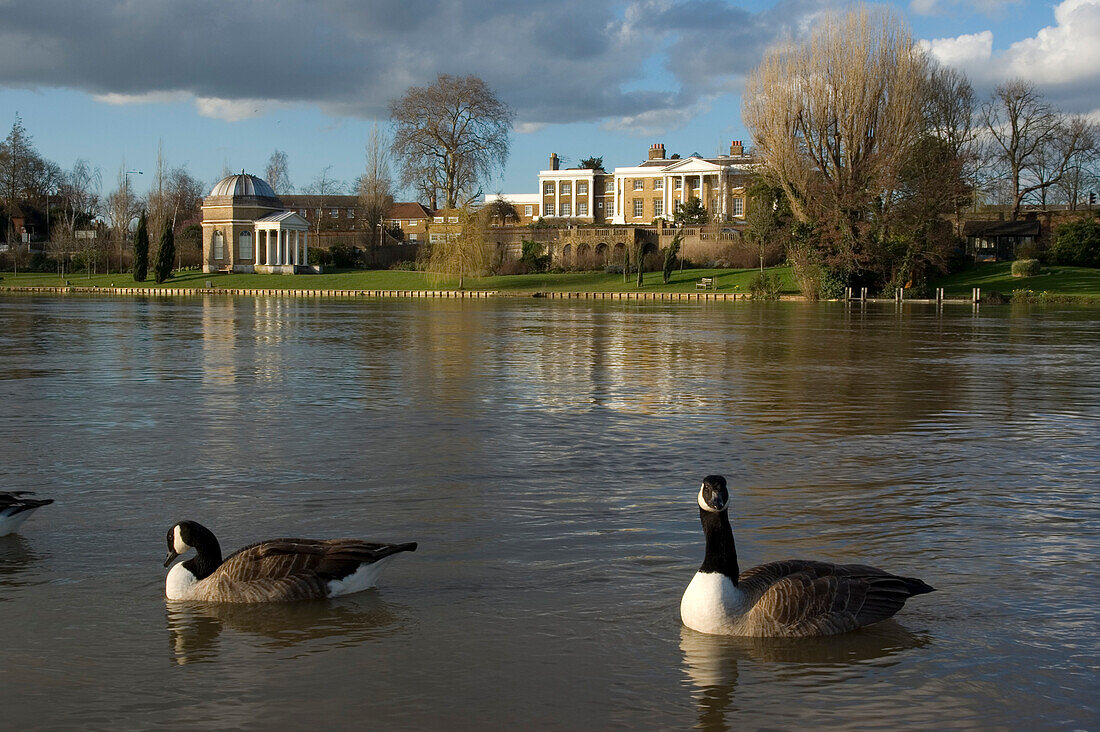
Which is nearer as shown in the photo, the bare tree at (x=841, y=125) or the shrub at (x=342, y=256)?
the bare tree at (x=841, y=125)

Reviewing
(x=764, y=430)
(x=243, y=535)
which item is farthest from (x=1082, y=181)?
(x=243, y=535)

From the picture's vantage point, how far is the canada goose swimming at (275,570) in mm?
6336

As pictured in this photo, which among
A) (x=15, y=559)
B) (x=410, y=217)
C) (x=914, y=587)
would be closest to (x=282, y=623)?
(x=15, y=559)

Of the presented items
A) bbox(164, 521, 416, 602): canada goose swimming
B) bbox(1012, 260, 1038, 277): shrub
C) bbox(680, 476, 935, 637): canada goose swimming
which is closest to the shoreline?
bbox(1012, 260, 1038, 277): shrub

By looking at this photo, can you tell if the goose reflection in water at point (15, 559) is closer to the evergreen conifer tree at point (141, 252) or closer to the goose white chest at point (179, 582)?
the goose white chest at point (179, 582)

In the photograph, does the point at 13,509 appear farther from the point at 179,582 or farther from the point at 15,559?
the point at 179,582

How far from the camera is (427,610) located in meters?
6.30

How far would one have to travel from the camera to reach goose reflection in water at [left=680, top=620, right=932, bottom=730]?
5.22 metres

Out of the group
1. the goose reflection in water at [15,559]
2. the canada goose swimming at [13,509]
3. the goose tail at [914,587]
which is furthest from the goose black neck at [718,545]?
the canada goose swimming at [13,509]

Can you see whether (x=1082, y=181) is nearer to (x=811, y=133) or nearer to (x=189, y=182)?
(x=811, y=133)

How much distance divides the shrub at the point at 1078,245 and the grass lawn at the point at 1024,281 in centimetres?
76

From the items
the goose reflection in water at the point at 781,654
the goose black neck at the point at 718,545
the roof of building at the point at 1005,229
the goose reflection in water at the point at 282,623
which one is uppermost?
the roof of building at the point at 1005,229

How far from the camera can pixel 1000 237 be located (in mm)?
80750

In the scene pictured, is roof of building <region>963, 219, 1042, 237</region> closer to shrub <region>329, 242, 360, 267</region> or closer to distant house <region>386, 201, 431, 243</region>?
shrub <region>329, 242, 360, 267</region>
